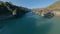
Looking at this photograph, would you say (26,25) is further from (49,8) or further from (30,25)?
(49,8)

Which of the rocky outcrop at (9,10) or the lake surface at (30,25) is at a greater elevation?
the rocky outcrop at (9,10)

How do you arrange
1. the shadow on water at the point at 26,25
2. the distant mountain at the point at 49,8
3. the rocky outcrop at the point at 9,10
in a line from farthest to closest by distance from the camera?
the distant mountain at the point at 49,8 → the rocky outcrop at the point at 9,10 → the shadow on water at the point at 26,25

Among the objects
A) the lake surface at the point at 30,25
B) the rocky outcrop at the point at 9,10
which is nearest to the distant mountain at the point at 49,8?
the lake surface at the point at 30,25

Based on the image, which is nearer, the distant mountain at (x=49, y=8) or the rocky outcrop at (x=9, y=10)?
the rocky outcrop at (x=9, y=10)

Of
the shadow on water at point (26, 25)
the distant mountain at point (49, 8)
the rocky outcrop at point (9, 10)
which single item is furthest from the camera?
the distant mountain at point (49, 8)

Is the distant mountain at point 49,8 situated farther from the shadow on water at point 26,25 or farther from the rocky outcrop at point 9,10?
the rocky outcrop at point 9,10

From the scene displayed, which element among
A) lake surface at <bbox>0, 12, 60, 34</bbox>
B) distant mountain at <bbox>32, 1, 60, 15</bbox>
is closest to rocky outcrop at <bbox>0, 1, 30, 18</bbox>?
lake surface at <bbox>0, 12, 60, 34</bbox>

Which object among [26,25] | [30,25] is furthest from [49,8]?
[26,25]

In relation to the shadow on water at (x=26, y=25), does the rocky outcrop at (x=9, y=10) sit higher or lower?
higher

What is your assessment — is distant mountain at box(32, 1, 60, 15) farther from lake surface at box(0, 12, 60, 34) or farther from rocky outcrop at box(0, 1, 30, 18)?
rocky outcrop at box(0, 1, 30, 18)

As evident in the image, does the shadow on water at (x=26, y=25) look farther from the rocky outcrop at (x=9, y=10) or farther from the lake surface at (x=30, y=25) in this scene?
the rocky outcrop at (x=9, y=10)
